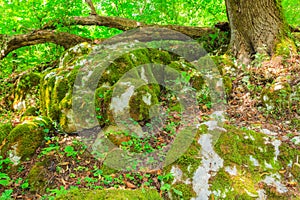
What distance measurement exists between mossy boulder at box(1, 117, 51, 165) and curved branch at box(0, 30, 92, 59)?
12.3 feet

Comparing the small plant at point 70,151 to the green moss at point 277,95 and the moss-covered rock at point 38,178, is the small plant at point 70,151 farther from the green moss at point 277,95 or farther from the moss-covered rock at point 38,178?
the green moss at point 277,95

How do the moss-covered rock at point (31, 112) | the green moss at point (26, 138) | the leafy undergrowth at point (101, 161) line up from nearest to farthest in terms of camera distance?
the leafy undergrowth at point (101, 161) < the green moss at point (26, 138) < the moss-covered rock at point (31, 112)

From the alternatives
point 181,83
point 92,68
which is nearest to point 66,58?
point 92,68

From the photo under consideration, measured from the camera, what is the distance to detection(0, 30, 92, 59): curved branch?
636 centimetres

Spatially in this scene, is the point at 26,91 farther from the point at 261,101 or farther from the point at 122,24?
the point at 261,101

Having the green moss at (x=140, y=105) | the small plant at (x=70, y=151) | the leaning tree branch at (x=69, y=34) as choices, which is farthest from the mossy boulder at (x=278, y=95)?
the leaning tree branch at (x=69, y=34)

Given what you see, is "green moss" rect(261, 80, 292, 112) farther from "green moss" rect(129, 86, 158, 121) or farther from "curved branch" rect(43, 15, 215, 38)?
"curved branch" rect(43, 15, 215, 38)

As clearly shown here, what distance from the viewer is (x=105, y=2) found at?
34.7ft

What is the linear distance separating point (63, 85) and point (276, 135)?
13.1 feet

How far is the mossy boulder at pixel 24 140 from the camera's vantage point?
11.5 ft

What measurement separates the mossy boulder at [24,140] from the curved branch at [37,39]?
3735 millimetres

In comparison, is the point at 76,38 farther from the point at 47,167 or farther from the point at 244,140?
the point at 244,140

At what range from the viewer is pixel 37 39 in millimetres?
6895

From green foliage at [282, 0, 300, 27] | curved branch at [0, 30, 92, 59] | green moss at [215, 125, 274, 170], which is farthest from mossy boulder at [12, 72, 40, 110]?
green foliage at [282, 0, 300, 27]
